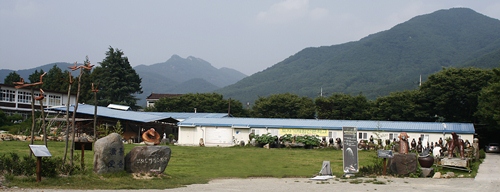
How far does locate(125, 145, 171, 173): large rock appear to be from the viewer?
1758cm

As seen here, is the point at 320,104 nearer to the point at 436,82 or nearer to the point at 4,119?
the point at 436,82

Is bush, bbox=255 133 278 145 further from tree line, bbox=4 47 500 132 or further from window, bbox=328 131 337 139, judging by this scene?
tree line, bbox=4 47 500 132

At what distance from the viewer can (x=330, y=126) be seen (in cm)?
4778

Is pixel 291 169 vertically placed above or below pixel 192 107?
below

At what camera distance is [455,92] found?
54.7 m

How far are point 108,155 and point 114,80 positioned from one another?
2648 inches

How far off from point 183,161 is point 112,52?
59423 mm

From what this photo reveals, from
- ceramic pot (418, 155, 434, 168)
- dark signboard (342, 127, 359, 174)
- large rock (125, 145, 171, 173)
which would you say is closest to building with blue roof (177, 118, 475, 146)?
ceramic pot (418, 155, 434, 168)

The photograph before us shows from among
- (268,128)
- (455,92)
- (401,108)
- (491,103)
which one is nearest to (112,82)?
(268,128)

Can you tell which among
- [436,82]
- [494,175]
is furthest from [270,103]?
[494,175]

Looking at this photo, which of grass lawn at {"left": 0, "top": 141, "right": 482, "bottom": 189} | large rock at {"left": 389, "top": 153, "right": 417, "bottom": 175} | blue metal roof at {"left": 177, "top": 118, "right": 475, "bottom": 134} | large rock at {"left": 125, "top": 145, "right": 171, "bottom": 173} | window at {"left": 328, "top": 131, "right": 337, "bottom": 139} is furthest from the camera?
window at {"left": 328, "top": 131, "right": 337, "bottom": 139}

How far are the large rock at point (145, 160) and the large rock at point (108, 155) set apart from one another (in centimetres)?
44

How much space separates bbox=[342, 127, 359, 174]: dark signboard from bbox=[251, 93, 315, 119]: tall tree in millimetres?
49927

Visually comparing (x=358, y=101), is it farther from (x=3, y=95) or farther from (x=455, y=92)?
(x=3, y=95)
